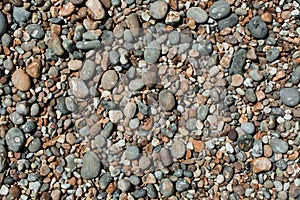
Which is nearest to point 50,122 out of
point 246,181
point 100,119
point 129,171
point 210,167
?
point 100,119

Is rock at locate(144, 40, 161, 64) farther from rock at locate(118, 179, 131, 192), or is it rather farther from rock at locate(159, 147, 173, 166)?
rock at locate(118, 179, 131, 192)

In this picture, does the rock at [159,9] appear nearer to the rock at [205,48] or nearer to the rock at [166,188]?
the rock at [205,48]

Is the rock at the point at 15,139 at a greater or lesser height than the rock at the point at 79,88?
lesser

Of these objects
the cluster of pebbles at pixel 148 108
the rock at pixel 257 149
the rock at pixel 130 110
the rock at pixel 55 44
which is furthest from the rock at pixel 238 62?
the rock at pixel 55 44

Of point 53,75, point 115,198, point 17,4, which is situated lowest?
point 115,198

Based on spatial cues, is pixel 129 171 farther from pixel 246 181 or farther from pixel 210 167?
pixel 246 181

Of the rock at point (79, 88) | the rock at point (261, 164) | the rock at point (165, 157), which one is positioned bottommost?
the rock at point (261, 164)

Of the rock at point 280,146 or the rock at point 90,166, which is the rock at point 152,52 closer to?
the rock at point 90,166
